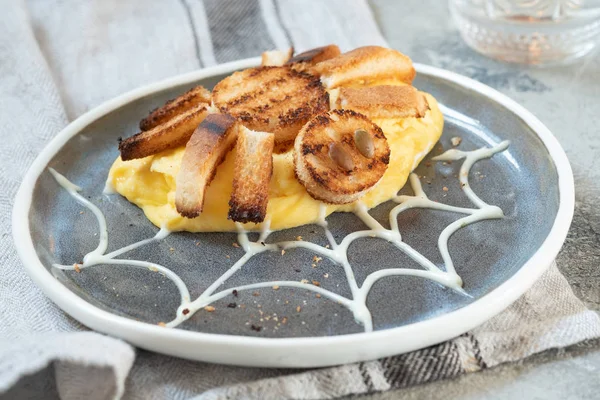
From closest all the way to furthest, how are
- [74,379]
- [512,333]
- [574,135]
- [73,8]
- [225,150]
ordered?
[74,379] → [512,333] → [225,150] → [574,135] → [73,8]

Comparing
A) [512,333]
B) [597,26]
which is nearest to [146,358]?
[512,333]

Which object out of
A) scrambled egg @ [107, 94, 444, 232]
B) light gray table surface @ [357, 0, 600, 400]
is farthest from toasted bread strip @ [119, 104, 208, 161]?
light gray table surface @ [357, 0, 600, 400]

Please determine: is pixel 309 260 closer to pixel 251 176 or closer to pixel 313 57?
pixel 251 176

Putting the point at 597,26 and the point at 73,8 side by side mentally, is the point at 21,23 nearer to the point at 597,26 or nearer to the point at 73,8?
the point at 73,8

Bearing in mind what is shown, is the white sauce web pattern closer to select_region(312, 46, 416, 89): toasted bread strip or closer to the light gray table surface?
the light gray table surface

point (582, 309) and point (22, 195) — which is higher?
point (22, 195)

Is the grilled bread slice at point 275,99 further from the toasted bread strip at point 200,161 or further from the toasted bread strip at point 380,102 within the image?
the toasted bread strip at point 200,161

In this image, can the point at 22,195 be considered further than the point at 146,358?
Yes
